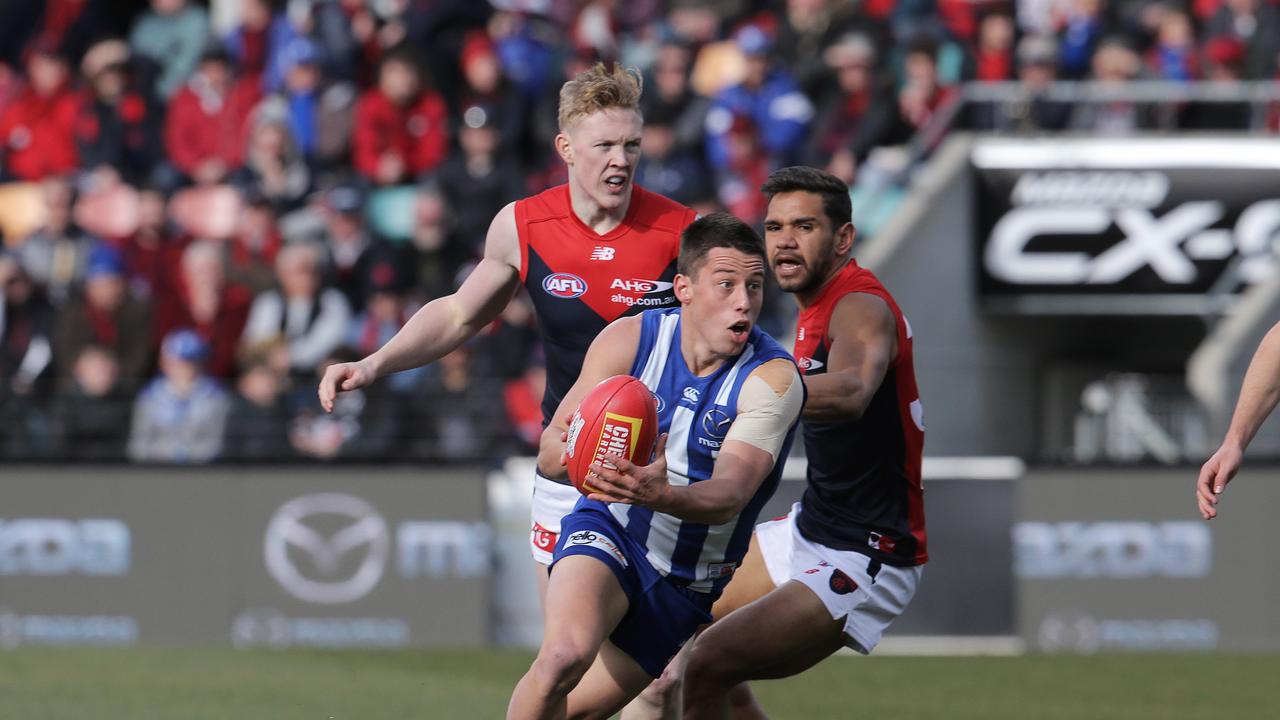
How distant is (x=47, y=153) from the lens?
1750 cm

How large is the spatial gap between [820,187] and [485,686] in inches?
214

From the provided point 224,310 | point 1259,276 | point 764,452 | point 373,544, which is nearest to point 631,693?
point 764,452

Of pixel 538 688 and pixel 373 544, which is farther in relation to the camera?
pixel 373 544

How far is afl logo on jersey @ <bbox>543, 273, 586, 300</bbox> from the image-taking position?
7.06 metres

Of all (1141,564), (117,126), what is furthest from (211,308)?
(1141,564)

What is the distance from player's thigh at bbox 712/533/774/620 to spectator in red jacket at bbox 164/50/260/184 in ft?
35.6

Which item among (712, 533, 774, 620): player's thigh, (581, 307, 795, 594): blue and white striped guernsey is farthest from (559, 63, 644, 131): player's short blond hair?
(712, 533, 774, 620): player's thigh

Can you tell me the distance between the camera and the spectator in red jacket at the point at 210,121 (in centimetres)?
1714

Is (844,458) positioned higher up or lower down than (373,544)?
higher up

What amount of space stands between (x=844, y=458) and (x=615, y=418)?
1511 mm

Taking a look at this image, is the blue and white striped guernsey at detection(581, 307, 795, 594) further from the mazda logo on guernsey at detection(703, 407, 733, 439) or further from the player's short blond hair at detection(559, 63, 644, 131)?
the player's short blond hair at detection(559, 63, 644, 131)

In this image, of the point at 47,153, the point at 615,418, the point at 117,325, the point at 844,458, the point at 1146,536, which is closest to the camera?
the point at 615,418

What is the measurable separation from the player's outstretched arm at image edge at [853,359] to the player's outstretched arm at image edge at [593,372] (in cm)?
61

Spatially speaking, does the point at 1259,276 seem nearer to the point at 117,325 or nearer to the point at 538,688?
the point at 117,325
